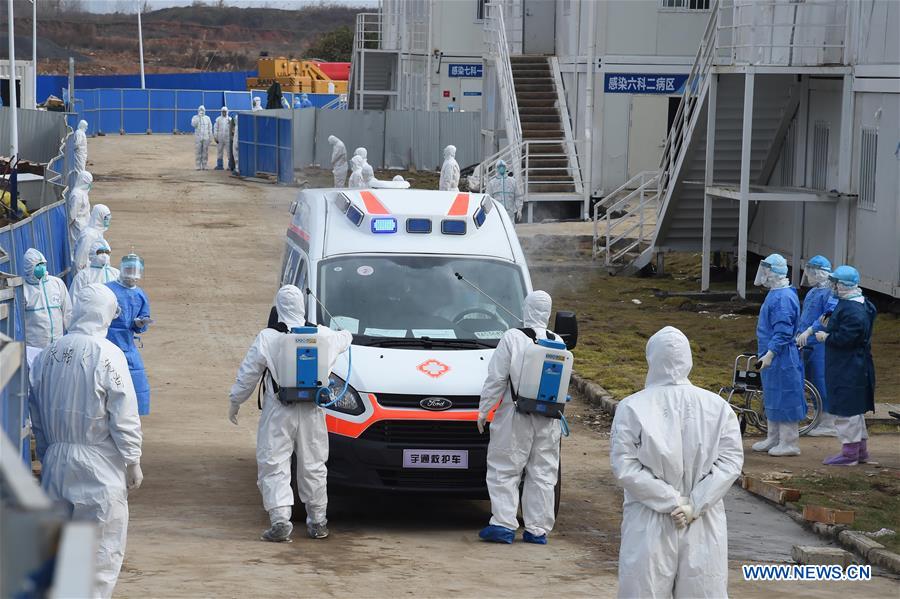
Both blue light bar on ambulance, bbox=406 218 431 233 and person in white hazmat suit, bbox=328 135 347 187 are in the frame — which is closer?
blue light bar on ambulance, bbox=406 218 431 233

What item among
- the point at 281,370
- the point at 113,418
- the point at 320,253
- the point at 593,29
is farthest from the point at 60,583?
the point at 593,29

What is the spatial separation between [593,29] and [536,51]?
518 cm

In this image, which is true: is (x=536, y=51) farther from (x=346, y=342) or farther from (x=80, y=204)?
(x=346, y=342)

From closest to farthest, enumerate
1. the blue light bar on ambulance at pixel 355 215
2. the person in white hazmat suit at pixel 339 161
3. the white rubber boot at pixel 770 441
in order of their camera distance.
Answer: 1. the blue light bar on ambulance at pixel 355 215
2. the white rubber boot at pixel 770 441
3. the person in white hazmat suit at pixel 339 161

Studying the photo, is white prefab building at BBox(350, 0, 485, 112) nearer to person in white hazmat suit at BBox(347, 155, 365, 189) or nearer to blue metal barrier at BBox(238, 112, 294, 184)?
blue metal barrier at BBox(238, 112, 294, 184)

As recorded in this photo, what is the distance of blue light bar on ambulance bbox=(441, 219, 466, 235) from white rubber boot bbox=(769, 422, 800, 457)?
154 inches

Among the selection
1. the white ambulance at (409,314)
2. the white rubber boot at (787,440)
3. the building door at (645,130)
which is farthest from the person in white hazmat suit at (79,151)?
the white rubber boot at (787,440)

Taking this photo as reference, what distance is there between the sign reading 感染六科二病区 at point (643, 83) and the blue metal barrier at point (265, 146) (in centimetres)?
1151

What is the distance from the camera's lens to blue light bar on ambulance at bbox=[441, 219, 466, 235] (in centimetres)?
1076

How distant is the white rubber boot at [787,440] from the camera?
40.7 ft

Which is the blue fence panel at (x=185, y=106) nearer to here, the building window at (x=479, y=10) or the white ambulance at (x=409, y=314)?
the building window at (x=479, y=10)

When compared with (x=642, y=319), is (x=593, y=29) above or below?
above

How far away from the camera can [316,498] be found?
30.0 ft

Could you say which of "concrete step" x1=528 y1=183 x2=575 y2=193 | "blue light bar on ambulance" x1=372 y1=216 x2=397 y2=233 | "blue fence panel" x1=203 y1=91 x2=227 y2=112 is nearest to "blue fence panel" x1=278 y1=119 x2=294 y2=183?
"concrete step" x1=528 y1=183 x2=575 y2=193
